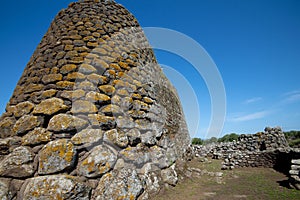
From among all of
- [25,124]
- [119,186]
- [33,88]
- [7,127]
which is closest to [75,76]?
[33,88]

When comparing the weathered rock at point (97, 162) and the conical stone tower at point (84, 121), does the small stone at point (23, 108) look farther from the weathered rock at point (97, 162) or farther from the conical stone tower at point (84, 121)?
the weathered rock at point (97, 162)

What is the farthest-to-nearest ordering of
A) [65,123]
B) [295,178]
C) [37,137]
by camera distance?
[295,178], [65,123], [37,137]

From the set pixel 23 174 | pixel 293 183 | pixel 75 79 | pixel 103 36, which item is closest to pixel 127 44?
pixel 103 36

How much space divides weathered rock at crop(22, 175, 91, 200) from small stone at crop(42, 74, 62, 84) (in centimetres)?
196

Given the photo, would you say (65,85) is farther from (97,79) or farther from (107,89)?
(107,89)

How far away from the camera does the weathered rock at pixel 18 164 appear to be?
2.43 meters

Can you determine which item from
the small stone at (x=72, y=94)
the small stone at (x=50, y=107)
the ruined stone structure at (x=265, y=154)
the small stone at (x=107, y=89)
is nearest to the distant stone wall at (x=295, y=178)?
the ruined stone structure at (x=265, y=154)

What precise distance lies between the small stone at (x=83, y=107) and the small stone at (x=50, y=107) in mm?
170

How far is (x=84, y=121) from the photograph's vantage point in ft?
10.1

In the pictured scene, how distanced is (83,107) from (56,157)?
40.7 inches

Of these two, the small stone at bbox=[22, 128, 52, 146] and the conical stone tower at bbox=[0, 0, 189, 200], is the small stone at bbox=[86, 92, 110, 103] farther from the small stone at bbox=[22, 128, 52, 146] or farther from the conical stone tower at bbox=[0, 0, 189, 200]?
the small stone at bbox=[22, 128, 52, 146]

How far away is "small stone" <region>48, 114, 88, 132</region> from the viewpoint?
2848 mm

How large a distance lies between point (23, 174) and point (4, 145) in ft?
2.38

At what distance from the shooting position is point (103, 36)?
172 inches
